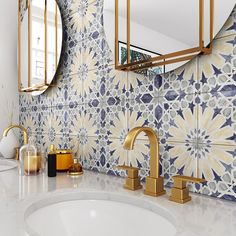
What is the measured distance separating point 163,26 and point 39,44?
3.13ft

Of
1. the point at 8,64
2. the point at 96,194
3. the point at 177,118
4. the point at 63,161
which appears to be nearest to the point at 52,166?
the point at 63,161

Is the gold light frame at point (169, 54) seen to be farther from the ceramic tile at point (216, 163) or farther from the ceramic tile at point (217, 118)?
the ceramic tile at point (216, 163)

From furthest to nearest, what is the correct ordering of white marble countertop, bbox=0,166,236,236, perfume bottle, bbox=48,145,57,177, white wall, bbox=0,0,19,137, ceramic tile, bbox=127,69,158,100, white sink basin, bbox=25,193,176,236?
white wall, bbox=0,0,19,137
perfume bottle, bbox=48,145,57,177
ceramic tile, bbox=127,69,158,100
white sink basin, bbox=25,193,176,236
white marble countertop, bbox=0,166,236,236

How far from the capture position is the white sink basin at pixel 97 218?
2.51ft

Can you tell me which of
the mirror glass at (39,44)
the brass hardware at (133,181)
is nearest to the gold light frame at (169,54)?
the brass hardware at (133,181)

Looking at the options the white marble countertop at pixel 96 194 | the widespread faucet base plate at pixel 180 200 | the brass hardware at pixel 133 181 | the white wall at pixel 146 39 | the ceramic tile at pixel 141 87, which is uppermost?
the white wall at pixel 146 39

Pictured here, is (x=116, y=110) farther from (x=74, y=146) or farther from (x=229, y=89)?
(x=229, y=89)

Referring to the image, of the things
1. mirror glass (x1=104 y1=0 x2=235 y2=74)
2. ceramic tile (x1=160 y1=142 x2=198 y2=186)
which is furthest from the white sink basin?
mirror glass (x1=104 y1=0 x2=235 y2=74)

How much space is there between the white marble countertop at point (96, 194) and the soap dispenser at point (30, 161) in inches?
1.6

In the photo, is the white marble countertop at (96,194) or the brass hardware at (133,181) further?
the brass hardware at (133,181)

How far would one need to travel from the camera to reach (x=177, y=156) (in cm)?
92

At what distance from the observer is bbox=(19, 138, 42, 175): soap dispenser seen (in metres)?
1.19

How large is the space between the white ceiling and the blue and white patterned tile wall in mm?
40

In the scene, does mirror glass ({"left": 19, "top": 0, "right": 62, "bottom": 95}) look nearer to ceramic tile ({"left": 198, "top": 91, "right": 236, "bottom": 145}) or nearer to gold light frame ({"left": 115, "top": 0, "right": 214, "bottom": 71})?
gold light frame ({"left": 115, "top": 0, "right": 214, "bottom": 71})
